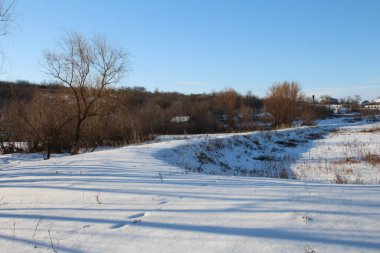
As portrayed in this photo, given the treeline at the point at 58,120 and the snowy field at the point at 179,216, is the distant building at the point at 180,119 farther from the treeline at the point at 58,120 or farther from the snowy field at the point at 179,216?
the snowy field at the point at 179,216

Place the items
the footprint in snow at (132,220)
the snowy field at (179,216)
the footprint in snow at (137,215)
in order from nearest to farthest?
the snowy field at (179,216), the footprint in snow at (132,220), the footprint in snow at (137,215)

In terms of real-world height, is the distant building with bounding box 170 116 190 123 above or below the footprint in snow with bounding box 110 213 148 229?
above

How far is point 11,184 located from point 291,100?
4172 centimetres

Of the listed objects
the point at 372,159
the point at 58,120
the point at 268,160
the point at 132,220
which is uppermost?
the point at 58,120

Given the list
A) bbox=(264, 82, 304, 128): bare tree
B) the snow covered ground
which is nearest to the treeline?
the snow covered ground

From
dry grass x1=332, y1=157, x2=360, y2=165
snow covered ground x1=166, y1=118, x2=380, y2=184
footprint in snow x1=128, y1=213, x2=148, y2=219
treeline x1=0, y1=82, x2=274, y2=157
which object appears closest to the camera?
footprint in snow x1=128, y1=213, x2=148, y2=219

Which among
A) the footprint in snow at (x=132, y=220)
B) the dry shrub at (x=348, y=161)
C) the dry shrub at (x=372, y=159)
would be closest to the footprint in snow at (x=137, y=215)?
the footprint in snow at (x=132, y=220)

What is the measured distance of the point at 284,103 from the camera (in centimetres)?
4425

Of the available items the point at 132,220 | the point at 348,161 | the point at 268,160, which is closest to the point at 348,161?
the point at 348,161

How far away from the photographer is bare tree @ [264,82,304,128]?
4431cm

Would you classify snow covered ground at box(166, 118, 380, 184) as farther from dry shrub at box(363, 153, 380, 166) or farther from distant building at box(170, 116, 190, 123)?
distant building at box(170, 116, 190, 123)

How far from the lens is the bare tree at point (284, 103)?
44.3m

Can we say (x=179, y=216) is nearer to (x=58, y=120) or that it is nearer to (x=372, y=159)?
(x=372, y=159)

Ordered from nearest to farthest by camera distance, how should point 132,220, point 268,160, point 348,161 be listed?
point 132,220
point 348,161
point 268,160
